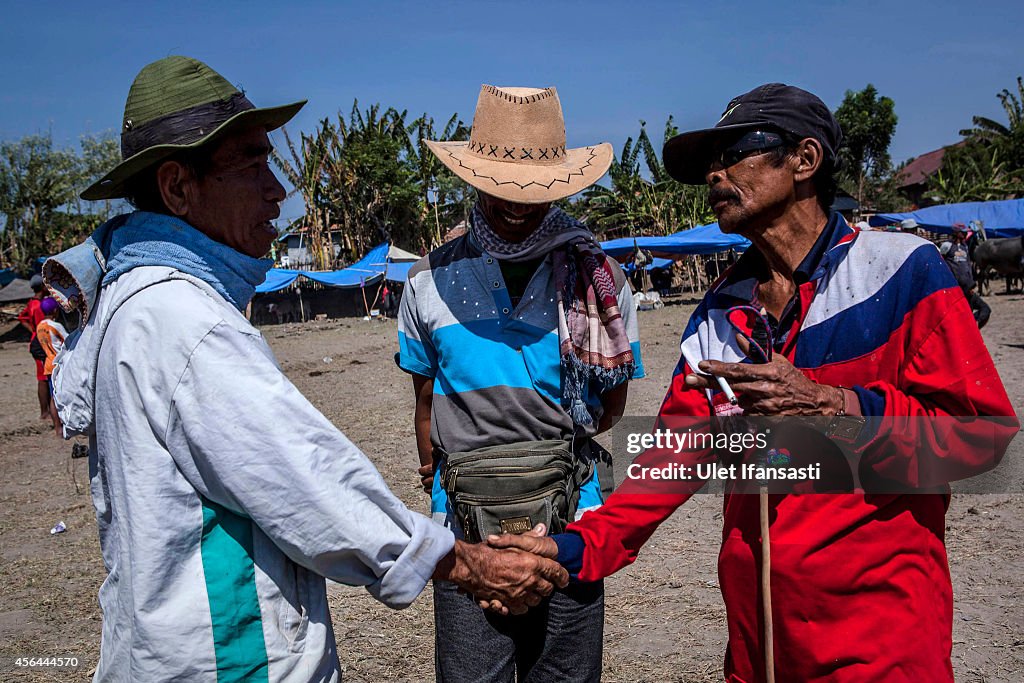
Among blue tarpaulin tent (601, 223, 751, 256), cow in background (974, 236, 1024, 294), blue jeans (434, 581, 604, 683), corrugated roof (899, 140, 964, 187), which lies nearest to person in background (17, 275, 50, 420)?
blue jeans (434, 581, 604, 683)

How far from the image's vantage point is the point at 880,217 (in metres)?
29.9

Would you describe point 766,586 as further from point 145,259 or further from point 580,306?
point 145,259

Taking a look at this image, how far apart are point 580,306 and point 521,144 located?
25.1 inches

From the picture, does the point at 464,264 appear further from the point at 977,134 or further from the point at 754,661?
the point at 977,134

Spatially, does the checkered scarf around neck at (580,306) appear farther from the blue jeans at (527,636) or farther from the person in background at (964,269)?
the person in background at (964,269)

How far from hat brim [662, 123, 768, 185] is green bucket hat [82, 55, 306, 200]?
1.08m

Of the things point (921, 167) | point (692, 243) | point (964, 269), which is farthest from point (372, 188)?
point (921, 167)

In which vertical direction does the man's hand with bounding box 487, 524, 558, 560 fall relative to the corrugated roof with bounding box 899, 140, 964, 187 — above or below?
below

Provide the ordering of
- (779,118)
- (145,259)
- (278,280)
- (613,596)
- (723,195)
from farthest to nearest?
1. (278,280)
2. (613,596)
3. (723,195)
4. (779,118)
5. (145,259)

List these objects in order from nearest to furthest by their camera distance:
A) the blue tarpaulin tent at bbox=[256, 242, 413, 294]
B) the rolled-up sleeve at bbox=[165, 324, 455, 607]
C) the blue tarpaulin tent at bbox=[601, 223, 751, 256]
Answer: the rolled-up sleeve at bbox=[165, 324, 455, 607]
the blue tarpaulin tent at bbox=[601, 223, 751, 256]
the blue tarpaulin tent at bbox=[256, 242, 413, 294]

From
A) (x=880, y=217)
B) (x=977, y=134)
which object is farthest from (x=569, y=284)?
(x=977, y=134)

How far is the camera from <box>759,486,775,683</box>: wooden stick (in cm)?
195

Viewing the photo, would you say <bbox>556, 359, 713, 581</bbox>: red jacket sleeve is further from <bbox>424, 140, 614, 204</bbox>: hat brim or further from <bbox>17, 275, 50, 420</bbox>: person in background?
<bbox>17, 275, 50, 420</bbox>: person in background

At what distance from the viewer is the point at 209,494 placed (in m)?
1.61
